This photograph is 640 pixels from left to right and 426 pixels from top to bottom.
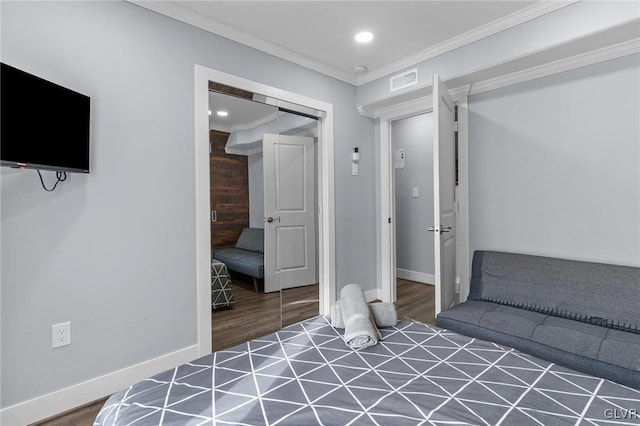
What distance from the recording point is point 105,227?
6.48ft

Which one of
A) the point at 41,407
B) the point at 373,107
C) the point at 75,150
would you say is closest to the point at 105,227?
the point at 75,150

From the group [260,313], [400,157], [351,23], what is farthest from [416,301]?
[351,23]

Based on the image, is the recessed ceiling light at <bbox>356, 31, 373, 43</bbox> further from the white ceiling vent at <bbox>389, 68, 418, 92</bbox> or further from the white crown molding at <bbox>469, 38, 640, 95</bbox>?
the white crown molding at <bbox>469, 38, 640, 95</bbox>

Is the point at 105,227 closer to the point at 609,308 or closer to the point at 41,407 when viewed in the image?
the point at 41,407

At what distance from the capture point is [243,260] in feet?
12.4

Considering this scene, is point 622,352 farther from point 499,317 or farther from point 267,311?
point 267,311

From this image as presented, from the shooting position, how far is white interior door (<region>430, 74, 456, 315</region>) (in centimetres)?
245

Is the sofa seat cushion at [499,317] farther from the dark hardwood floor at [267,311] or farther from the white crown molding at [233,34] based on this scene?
the white crown molding at [233,34]

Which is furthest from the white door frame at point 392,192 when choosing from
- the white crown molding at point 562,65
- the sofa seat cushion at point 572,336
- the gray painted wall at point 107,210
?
the gray painted wall at point 107,210

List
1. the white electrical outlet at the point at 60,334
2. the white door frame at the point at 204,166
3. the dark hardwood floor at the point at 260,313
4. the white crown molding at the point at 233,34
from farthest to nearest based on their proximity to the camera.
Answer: the dark hardwood floor at the point at 260,313
the white door frame at the point at 204,166
the white crown molding at the point at 233,34
the white electrical outlet at the point at 60,334

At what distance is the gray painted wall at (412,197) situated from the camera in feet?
15.0

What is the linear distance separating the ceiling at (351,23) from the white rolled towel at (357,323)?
1941mm

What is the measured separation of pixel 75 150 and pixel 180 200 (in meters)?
0.67

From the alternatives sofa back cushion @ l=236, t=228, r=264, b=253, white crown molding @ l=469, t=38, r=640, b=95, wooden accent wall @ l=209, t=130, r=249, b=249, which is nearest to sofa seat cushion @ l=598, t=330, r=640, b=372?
white crown molding @ l=469, t=38, r=640, b=95
